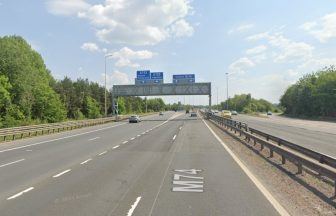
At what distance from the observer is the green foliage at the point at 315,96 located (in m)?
96.7

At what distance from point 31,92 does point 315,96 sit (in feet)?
191

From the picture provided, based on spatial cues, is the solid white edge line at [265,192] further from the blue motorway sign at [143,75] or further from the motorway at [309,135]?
the blue motorway sign at [143,75]

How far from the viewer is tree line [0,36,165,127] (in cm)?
6744

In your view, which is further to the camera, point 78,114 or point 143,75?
point 78,114

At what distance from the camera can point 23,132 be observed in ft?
120

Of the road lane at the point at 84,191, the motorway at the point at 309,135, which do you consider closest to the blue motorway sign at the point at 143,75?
the motorway at the point at 309,135

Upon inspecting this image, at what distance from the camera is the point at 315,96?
10162 centimetres

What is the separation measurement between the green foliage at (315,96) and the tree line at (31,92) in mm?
47509

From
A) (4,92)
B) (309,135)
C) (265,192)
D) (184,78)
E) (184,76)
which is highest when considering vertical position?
(184,76)

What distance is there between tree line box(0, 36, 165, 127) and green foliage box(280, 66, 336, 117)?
47509 mm

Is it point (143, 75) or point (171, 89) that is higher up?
point (143, 75)

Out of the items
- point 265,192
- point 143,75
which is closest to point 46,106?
point 143,75

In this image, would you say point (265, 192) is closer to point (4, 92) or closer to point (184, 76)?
point (4, 92)

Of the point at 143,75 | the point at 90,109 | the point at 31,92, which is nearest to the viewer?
the point at 31,92
